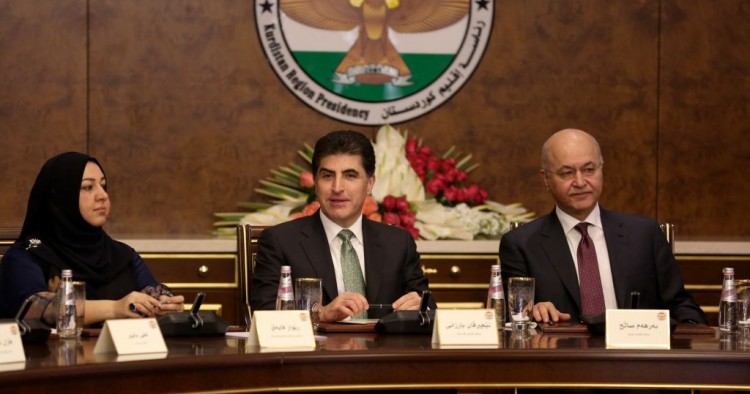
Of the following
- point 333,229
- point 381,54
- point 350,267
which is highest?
point 381,54

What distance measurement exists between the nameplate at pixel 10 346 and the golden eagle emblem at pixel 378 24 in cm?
343

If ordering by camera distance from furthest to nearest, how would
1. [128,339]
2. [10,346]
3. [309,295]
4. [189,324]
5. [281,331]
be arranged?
1. [309,295]
2. [189,324]
3. [281,331]
4. [128,339]
5. [10,346]

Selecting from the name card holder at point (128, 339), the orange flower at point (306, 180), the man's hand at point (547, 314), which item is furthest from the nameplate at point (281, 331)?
the orange flower at point (306, 180)

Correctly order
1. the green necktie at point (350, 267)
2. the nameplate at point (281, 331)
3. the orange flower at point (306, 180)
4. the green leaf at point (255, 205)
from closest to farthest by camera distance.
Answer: the nameplate at point (281, 331) → the green necktie at point (350, 267) → the orange flower at point (306, 180) → the green leaf at point (255, 205)

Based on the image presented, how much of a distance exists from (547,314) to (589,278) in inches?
13.4

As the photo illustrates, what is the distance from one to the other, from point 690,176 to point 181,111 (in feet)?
8.45

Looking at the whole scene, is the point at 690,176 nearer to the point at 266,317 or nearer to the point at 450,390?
the point at 450,390

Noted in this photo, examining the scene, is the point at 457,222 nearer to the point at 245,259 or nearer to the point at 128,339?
the point at 245,259

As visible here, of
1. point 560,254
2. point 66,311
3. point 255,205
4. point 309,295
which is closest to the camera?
point 66,311

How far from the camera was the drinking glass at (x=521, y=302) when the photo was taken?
3.23 meters

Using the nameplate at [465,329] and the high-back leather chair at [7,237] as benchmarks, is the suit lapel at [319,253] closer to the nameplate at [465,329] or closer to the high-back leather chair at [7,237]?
the nameplate at [465,329]

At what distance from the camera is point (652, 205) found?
5973 millimetres

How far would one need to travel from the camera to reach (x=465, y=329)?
116 inches

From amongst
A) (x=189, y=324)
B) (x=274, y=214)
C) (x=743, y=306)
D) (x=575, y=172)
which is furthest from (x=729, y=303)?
(x=274, y=214)
